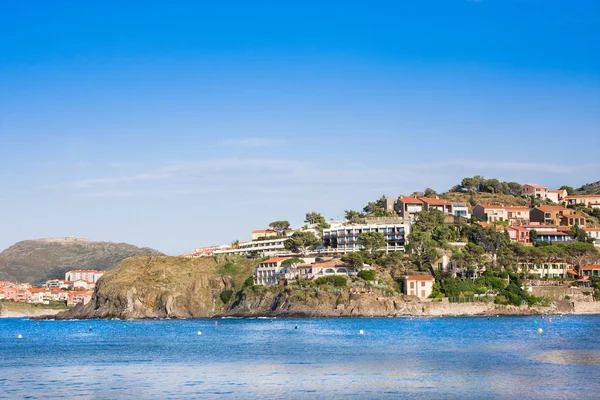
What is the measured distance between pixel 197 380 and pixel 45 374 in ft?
34.4

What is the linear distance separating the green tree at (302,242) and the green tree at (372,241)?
45.0 ft

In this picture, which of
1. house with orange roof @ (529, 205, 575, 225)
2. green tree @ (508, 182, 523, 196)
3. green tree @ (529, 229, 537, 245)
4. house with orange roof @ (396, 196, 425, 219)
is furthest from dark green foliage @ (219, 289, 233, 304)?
green tree @ (508, 182, 523, 196)

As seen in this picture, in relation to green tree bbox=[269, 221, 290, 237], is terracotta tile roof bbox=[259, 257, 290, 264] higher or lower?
lower

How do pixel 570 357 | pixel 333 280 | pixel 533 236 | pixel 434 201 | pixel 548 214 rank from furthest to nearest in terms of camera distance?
pixel 434 201 < pixel 548 214 < pixel 533 236 < pixel 333 280 < pixel 570 357

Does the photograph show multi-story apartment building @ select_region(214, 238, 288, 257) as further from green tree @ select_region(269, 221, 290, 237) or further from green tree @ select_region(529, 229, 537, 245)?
green tree @ select_region(529, 229, 537, 245)

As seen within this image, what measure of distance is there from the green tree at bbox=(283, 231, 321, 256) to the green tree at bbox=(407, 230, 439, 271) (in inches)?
835

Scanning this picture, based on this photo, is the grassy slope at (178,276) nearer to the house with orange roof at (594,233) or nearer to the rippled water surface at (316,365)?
the rippled water surface at (316,365)

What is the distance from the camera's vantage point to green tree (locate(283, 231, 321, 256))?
143 m

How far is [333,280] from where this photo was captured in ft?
394

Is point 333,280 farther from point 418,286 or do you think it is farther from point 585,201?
point 585,201

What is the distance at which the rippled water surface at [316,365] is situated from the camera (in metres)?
36.6

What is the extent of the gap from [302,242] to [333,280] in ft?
76.7

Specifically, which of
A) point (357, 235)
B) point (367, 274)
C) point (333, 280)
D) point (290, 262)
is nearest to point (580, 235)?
point (357, 235)

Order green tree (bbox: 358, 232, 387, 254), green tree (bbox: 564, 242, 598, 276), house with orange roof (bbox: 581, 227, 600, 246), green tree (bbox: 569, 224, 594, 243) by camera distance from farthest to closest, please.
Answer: house with orange roof (bbox: 581, 227, 600, 246) < green tree (bbox: 569, 224, 594, 243) < green tree (bbox: 358, 232, 387, 254) < green tree (bbox: 564, 242, 598, 276)
